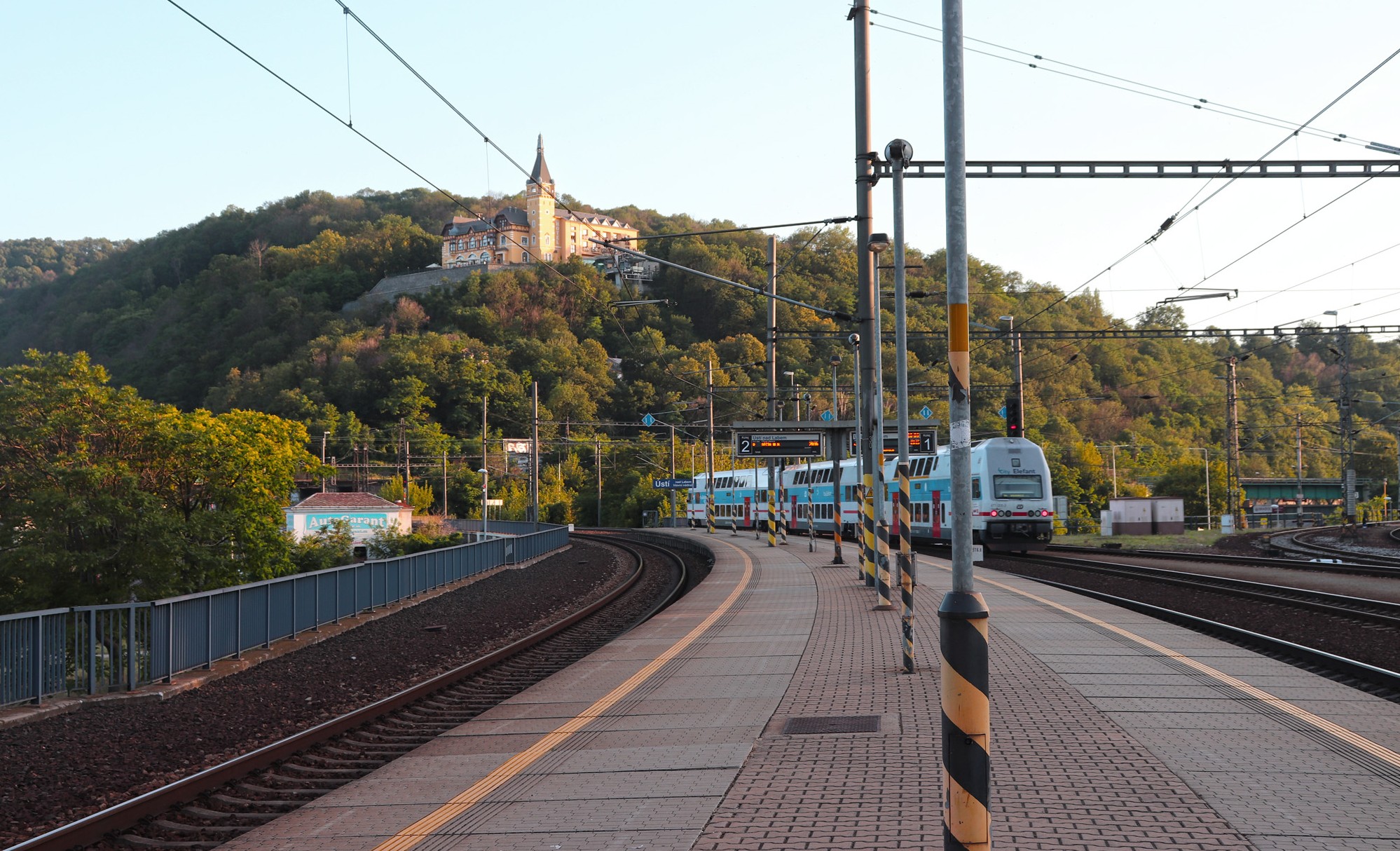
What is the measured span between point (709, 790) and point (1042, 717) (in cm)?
323

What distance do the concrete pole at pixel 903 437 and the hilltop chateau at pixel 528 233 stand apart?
145 m

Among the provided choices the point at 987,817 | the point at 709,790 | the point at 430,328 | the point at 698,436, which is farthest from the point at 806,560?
the point at 430,328

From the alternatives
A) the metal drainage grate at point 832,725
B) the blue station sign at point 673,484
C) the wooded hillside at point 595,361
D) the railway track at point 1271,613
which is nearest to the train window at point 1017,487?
the railway track at point 1271,613

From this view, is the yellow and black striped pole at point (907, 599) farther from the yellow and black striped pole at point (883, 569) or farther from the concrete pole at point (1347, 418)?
the concrete pole at point (1347, 418)

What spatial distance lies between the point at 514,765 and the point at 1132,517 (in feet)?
163

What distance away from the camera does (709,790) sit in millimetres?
7414

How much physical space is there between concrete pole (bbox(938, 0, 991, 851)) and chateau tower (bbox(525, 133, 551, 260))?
174 m

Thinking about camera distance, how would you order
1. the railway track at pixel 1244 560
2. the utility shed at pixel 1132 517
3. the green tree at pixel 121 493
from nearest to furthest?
1. the railway track at pixel 1244 560
2. the green tree at pixel 121 493
3. the utility shed at pixel 1132 517

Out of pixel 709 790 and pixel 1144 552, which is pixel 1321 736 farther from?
pixel 1144 552

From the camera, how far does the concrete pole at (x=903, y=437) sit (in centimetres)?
1183

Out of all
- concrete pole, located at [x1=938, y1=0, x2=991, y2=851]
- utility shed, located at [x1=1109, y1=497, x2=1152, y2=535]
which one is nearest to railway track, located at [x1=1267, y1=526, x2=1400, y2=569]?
utility shed, located at [x1=1109, y1=497, x2=1152, y2=535]

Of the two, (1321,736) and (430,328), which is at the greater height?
(430,328)

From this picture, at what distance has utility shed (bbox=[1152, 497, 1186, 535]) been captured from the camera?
176 ft

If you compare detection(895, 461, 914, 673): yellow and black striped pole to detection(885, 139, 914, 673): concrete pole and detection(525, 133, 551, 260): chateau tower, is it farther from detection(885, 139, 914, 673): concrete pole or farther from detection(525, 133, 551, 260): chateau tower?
detection(525, 133, 551, 260): chateau tower
